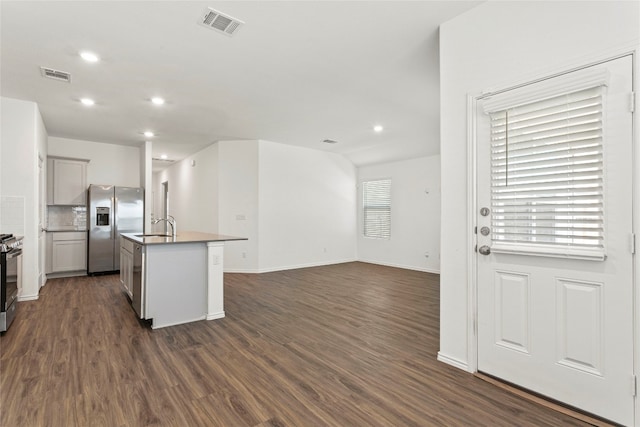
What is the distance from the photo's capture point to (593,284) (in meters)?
1.89

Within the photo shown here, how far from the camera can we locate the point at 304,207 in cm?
750

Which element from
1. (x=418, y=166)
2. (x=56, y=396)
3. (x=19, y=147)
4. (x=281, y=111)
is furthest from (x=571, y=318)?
(x=19, y=147)

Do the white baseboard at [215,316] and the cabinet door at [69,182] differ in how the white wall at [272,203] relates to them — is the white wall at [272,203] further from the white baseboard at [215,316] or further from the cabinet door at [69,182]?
the white baseboard at [215,316]

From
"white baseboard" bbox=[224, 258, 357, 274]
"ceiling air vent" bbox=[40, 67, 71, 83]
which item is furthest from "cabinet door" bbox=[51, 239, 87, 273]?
"ceiling air vent" bbox=[40, 67, 71, 83]

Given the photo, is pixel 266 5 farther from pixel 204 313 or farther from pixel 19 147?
pixel 19 147

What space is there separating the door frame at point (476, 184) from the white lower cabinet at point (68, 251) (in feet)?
23.0

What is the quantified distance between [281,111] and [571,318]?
427cm

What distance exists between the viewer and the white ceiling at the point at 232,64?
253 centimetres

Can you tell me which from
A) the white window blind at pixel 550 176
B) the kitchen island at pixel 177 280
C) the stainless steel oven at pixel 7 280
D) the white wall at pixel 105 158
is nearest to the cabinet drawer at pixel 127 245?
the kitchen island at pixel 177 280

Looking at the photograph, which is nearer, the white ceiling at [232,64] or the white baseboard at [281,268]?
the white ceiling at [232,64]

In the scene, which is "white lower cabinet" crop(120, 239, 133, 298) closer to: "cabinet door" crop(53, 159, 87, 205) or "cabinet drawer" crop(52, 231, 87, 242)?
"cabinet drawer" crop(52, 231, 87, 242)

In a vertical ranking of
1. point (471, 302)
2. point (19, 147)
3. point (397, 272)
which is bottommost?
point (397, 272)

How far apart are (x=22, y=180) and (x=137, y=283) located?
2.48m

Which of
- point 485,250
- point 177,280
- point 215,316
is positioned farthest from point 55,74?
point 485,250
